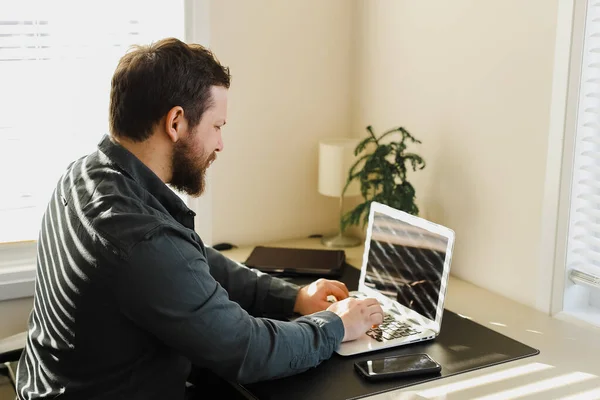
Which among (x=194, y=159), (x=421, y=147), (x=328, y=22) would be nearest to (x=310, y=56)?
(x=328, y=22)

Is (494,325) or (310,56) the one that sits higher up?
(310,56)

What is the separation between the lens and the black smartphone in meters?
1.66

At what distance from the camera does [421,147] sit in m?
2.45

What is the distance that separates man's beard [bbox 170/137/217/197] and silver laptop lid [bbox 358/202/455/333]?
51 cm

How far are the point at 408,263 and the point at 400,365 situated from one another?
1.05 feet

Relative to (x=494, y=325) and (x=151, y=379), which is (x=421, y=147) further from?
(x=151, y=379)

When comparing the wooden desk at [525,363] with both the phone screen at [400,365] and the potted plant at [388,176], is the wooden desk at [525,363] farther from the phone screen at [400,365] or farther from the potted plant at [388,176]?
the potted plant at [388,176]

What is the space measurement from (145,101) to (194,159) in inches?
6.3

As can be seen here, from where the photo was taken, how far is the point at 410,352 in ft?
5.86

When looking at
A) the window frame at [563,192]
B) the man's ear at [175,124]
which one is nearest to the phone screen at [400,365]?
the window frame at [563,192]

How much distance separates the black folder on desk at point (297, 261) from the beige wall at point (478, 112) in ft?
1.08

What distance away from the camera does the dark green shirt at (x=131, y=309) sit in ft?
4.86

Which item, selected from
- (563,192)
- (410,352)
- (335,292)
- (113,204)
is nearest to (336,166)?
(335,292)

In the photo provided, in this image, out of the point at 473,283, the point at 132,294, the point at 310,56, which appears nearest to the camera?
the point at 132,294
